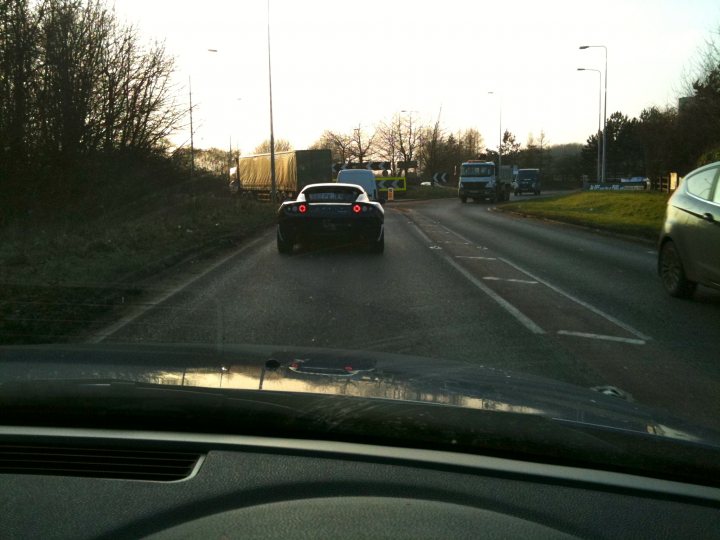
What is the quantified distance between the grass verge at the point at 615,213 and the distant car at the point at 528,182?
33756 mm

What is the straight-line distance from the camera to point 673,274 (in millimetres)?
10062

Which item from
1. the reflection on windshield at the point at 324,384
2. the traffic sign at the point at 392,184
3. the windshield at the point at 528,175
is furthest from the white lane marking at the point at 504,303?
the windshield at the point at 528,175

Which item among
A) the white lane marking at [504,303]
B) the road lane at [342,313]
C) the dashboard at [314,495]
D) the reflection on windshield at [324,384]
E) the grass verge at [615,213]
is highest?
the reflection on windshield at [324,384]

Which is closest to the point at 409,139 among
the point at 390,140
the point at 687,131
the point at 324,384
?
the point at 390,140

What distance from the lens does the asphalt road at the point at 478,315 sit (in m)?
6.29

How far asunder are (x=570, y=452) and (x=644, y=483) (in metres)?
0.20

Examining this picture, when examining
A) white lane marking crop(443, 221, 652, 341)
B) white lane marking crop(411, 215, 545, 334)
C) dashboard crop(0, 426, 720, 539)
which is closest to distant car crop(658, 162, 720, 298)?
white lane marking crop(443, 221, 652, 341)

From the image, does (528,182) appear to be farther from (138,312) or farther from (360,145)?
(138,312)

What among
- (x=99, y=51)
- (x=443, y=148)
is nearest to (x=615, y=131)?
(x=443, y=148)

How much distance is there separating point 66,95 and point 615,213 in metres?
19.5

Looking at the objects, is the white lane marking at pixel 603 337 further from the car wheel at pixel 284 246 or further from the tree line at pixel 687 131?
the tree line at pixel 687 131

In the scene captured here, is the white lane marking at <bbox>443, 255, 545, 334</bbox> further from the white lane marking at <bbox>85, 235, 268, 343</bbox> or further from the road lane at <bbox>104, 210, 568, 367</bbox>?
the white lane marking at <bbox>85, 235, 268, 343</bbox>

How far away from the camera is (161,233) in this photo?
17984 millimetres

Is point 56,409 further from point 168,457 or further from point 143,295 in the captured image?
point 143,295
